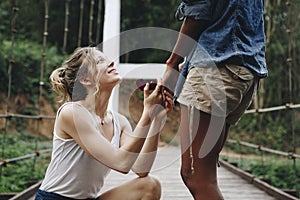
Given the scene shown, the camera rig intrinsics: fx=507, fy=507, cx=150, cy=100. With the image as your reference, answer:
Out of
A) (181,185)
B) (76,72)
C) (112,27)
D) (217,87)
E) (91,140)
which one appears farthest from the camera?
(112,27)

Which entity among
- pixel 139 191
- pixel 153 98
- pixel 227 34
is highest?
pixel 227 34

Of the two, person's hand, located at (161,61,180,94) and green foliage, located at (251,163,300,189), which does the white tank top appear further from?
green foliage, located at (251,163,300,189)

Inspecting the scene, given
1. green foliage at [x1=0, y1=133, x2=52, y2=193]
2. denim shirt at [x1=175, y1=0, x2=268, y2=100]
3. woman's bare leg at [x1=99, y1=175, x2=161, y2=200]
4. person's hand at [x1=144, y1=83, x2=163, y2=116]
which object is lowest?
green foliage at [x1=0, y1=133, x2=52, y2=193]

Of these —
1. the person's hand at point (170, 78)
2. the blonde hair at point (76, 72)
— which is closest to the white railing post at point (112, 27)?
the blonde hair at point (76, 72)

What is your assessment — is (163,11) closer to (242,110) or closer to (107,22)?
(107,22)

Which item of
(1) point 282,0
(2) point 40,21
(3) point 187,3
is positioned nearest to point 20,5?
(2) point 40,21

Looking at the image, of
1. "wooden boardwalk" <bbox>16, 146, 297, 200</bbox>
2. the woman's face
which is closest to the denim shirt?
the woman's face

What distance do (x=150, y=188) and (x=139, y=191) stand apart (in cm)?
3

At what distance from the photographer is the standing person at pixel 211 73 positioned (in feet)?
3.96

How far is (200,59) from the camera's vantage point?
1229mm

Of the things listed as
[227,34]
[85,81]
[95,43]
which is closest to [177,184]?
[85,81]

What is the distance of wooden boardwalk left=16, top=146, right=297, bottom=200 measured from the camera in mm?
2358

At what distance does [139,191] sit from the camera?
57.1 inches

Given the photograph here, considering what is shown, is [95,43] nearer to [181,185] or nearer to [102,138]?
[181,185]
